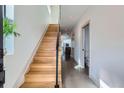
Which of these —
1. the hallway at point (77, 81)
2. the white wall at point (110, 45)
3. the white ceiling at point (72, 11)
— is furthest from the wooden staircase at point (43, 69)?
the white ceiling at point (72, 11)

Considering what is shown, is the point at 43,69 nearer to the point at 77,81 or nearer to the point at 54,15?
the point at 77,81

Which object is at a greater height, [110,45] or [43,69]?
[110,45]

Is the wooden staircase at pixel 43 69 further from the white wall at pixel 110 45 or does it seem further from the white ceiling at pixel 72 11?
the white ceiling at pixel 72 11

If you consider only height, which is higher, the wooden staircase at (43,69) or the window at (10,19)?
the window at (10,19)

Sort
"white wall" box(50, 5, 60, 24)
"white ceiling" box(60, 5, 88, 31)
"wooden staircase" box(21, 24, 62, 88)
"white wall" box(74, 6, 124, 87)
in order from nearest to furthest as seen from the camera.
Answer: "white wall" box(74, 6, 124, 87), "wooden staircase" box(21, 24, 62, 88), "white ceiling" box(60, 5, 88, 31), "white wall" box(50, 5, 60, 24)

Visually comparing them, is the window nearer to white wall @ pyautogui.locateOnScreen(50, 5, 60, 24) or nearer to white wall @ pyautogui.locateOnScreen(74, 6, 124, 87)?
white wall @ pyautogui.locateOnScreen(74, 6, 124, 87)

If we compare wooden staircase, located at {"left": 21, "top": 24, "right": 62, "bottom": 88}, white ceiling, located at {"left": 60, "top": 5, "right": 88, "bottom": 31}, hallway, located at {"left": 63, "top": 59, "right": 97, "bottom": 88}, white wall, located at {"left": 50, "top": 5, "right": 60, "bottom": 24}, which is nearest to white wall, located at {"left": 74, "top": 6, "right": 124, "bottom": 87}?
hallway, located at {"left": 63, "top": 59, "right": 97, "bottom": 88}

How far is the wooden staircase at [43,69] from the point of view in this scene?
11.4 ft

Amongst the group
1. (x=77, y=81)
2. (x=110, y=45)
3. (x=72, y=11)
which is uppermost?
(x=72, y=11)

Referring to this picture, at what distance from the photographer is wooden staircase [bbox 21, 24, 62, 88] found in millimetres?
3479

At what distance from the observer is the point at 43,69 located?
407cm

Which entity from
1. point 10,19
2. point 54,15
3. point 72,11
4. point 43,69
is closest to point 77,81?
point 43,69

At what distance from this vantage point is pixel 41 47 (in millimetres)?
5305
